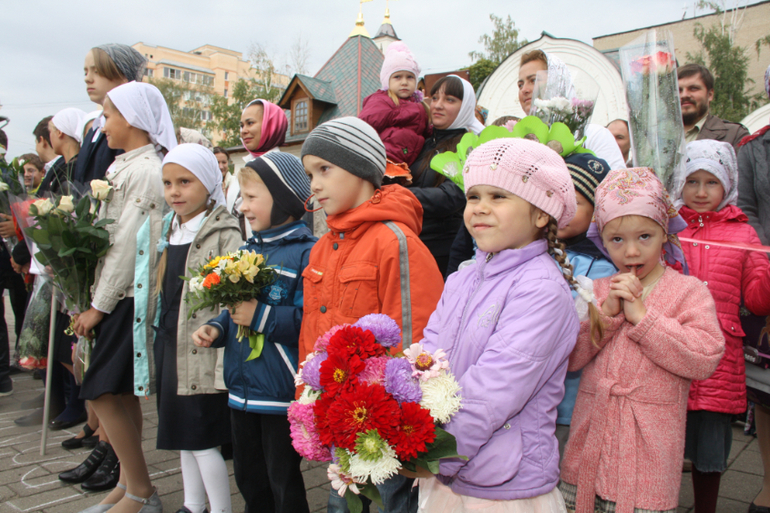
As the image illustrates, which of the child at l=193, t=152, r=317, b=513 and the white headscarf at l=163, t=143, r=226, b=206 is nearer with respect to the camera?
the child at l=193, t=152, r=317, b=513

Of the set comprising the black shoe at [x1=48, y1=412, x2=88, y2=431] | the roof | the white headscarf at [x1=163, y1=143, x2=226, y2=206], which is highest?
the roof

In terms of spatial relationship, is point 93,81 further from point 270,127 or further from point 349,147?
point 349,147

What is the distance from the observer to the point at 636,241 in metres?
2.01

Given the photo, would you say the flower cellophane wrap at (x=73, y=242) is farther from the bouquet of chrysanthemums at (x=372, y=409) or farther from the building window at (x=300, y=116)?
the building window at (x=300, y=116)

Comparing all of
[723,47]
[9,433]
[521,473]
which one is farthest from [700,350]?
[723,47]

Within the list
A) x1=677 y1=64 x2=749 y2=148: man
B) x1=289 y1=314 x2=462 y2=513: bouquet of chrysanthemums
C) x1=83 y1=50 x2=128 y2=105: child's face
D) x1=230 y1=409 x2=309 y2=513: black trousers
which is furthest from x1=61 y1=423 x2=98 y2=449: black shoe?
x1=677 y1=64 x2=749 y2=148: man

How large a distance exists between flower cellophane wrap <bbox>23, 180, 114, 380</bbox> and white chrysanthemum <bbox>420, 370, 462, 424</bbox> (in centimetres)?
255

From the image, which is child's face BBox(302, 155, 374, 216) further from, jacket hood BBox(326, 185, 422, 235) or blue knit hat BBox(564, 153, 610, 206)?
blue knit hat BBox(564, 153, 610, 206)

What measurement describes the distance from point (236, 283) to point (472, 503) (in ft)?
4.64

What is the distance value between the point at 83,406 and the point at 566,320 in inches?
191

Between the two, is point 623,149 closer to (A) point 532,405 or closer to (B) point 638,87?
(B) point 638,87

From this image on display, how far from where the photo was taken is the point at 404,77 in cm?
408

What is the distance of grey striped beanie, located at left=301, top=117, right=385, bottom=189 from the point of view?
92.7 inches

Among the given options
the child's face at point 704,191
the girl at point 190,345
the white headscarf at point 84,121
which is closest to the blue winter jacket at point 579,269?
the child's face at point 704,191
